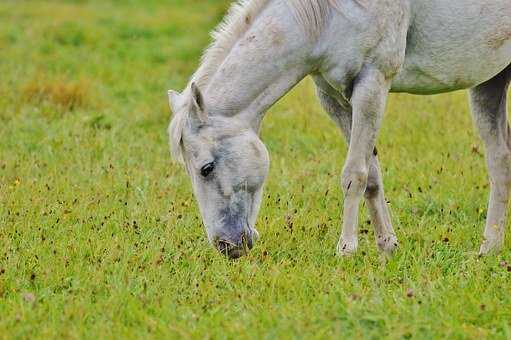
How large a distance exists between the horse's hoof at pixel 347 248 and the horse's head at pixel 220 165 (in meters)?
0.62

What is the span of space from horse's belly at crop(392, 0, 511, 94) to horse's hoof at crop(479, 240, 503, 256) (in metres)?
1.04

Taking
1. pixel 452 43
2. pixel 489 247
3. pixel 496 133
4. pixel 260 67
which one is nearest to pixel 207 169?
pixel 260 67

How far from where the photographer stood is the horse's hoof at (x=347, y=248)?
549cm

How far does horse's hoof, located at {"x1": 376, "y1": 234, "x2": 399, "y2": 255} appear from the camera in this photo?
18.8 ft

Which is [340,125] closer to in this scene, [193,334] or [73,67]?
[193,334]

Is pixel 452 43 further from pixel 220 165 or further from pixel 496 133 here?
pixel 220 165

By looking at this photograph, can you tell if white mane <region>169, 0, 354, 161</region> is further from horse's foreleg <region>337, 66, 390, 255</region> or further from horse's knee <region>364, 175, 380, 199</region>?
horse's knee <region>364, 175, 380, 199</region>

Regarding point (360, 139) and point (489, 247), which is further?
point (489, 247)

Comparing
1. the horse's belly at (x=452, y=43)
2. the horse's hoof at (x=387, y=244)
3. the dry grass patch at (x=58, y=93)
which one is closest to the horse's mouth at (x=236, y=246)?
the horse's hoof at (x=387, y=244)

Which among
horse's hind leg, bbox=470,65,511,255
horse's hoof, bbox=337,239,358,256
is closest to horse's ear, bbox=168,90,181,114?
horse's hoof, bbox=337,239,358,256

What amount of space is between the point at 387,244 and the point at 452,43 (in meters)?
1.32

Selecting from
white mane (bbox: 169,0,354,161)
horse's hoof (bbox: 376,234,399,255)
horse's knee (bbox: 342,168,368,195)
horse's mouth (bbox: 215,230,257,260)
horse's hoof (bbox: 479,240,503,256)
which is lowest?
horse's hoof (bbox: 479,240,503,256)

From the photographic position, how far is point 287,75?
5.32 m

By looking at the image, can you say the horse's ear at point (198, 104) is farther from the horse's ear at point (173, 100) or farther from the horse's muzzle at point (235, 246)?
the horse's muzzle at point (235, 246)
